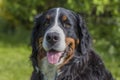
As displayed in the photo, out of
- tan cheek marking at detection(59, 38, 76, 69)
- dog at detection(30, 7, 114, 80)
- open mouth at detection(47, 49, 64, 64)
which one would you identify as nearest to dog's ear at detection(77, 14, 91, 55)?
dog at detection(30, 7, 114, 80)

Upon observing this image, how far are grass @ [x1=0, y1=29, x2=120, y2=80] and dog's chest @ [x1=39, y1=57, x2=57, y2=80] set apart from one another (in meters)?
2.27

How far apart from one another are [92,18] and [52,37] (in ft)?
21.6

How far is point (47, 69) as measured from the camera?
667cm

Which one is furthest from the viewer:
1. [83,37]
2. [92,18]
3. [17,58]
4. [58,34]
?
[92,18]

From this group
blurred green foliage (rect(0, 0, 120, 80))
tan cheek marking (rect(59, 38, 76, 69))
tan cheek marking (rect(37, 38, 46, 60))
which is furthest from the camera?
blurred green foliage (rect(0, 0, 120, 80))

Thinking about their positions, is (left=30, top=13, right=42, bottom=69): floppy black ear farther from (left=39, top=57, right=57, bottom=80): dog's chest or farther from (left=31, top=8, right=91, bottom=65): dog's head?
(left=39, top=57, right=57, bottom=80): dog's chest

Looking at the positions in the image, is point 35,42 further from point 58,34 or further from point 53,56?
point 58,34

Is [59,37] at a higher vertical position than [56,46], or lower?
higher

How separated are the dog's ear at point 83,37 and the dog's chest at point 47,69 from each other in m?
0.46

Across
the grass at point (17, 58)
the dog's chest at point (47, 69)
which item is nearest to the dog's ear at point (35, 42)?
the dog's chest at point (47, 69)

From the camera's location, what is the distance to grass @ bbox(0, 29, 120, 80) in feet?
34.6

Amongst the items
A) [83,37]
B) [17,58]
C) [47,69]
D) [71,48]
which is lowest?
[17,58]

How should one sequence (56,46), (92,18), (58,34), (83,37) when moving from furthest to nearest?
1. (92,18)
2. (83,37)
3. (56,46)
4. (58,34)

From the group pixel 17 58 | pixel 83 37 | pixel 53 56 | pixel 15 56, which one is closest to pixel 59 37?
pixel 53 56
